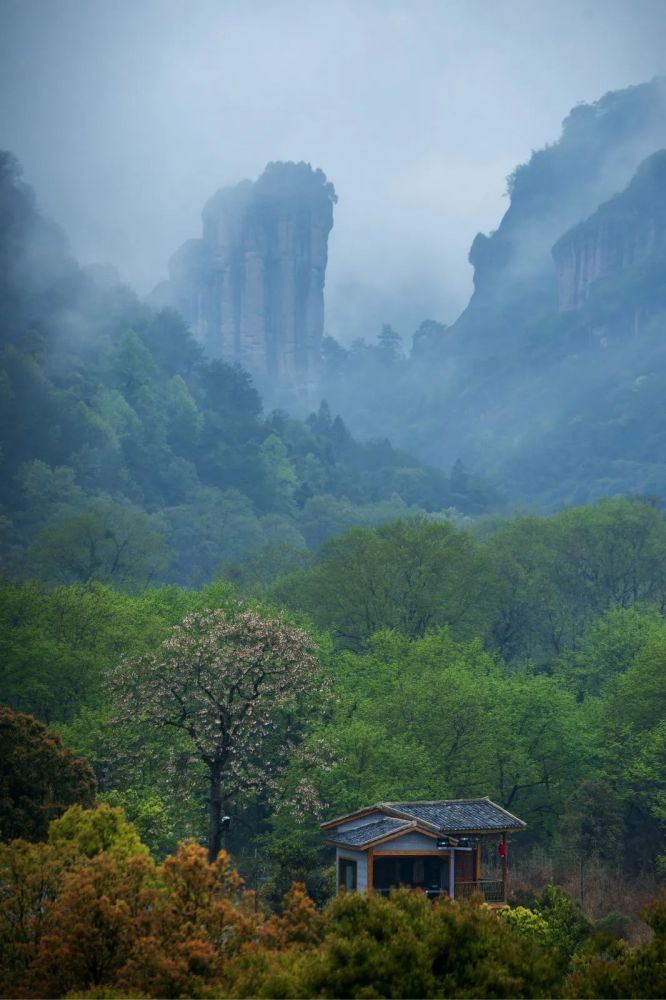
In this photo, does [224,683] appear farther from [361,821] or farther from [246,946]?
[246,946]

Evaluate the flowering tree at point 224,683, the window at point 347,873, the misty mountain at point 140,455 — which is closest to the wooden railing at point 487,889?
the window at point 347,873

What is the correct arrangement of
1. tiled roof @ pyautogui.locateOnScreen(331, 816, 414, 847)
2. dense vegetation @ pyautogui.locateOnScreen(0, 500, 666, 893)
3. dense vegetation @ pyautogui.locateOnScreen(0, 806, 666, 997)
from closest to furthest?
dense vegetation @ pyautogui.locateOnScreen(0, 806, 666, 997)
tiled roof @ pyautogui.locateOnScreen(331, 816, 414, 847)
dense vegetation @ pyautogui.locateOnScreen(0, 500, 666, 893)

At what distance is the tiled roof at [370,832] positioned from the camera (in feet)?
113

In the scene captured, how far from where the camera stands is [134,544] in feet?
303

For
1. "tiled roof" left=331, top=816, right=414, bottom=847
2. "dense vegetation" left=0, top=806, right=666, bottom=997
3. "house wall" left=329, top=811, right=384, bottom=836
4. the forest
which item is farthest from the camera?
"house wall" left=329, top=811, right=384, bottom=836

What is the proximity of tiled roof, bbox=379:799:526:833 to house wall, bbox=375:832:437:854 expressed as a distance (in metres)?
0.46

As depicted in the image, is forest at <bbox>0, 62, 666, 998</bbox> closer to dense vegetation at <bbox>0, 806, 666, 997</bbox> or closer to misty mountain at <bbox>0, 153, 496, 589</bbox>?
dense vegetation at <bbox>0, 806, 666, 997</bbox>

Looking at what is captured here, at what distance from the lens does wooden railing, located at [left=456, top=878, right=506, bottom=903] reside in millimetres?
35500

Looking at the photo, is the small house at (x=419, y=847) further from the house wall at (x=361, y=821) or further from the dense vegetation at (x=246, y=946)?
the dense vegetation at (x=246, y=946)

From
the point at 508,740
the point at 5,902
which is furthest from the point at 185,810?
the point at 5,902

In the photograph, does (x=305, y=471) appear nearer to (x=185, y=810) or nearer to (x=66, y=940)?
(x=185, y=810)

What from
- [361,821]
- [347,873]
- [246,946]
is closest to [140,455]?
[361,821]

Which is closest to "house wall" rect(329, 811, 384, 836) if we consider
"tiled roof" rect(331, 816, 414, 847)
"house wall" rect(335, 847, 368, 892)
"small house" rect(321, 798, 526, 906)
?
"small house" rect(321, 798, 526, 906)

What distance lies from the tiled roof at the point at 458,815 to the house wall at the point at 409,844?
0.46 metres
